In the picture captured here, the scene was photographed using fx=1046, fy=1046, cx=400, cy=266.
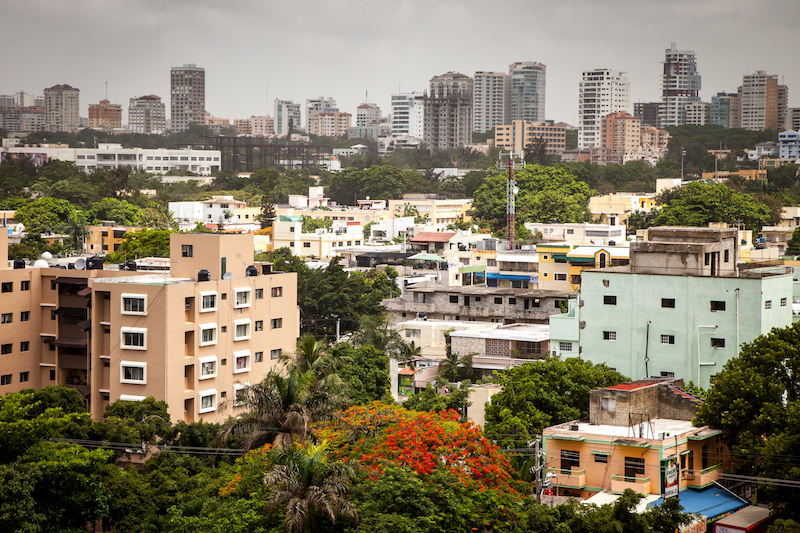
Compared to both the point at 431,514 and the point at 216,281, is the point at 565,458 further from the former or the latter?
the point at 216,281

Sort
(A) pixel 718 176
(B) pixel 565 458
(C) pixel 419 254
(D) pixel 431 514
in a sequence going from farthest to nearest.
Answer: (A) pixel 718 176, (C) pixel 419 254, (B) pixel 565 458, (D) pixel 431 514

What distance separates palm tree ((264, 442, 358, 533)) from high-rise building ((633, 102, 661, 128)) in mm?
170825

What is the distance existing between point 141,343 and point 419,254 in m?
33.0

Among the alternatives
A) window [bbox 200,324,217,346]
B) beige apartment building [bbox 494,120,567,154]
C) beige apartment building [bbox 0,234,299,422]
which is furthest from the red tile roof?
beige apartment building [bbox 494,120,567,154]

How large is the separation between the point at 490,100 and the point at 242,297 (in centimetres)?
16796

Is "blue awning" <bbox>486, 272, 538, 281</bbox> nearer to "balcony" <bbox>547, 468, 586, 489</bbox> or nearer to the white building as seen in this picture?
"balcony" <bbox>547, 468, 586, 489</bbox>

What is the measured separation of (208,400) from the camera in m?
30.5

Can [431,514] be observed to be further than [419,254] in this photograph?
No

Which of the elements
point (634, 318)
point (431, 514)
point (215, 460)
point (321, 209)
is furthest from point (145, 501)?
point (321, 209)

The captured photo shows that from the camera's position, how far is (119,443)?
24.5 m

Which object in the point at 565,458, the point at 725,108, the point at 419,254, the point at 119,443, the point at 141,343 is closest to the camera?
the point at 565,458

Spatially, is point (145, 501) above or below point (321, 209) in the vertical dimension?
below

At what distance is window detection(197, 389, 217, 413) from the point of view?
99.1 feet

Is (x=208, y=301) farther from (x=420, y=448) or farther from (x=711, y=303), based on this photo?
(x=711, y=303)
